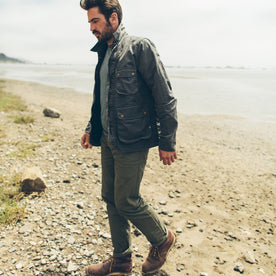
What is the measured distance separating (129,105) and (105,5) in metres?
1.14

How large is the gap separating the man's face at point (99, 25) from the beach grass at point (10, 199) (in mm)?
3340

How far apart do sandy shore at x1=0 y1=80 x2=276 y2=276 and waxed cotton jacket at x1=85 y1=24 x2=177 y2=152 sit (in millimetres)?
2018

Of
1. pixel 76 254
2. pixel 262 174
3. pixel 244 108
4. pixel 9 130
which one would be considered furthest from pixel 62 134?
pixel 244 108

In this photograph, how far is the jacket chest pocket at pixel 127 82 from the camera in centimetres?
268

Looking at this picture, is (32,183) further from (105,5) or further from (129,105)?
(105,5)

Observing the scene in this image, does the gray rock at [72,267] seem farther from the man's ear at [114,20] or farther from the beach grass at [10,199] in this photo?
the man's ear at [114,20]

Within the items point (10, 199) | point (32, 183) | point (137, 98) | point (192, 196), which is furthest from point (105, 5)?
point (192, 196)

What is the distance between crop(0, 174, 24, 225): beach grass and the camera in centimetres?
423

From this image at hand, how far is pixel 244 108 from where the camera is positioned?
21.5 meters

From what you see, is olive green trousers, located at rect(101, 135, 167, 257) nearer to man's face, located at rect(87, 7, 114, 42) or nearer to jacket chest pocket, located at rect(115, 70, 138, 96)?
jacket chest pocket, located at rect(115, 70, 138, 96)

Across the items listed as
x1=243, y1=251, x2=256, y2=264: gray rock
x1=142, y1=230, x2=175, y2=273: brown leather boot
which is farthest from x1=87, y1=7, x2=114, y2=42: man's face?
x1=243, y1=251, x2=256, y2=264: gray rock

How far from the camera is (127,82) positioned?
8.80 feet

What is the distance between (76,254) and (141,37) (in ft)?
10.4

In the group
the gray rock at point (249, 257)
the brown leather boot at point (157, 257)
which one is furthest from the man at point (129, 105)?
the gray rock at point (249, 257)
